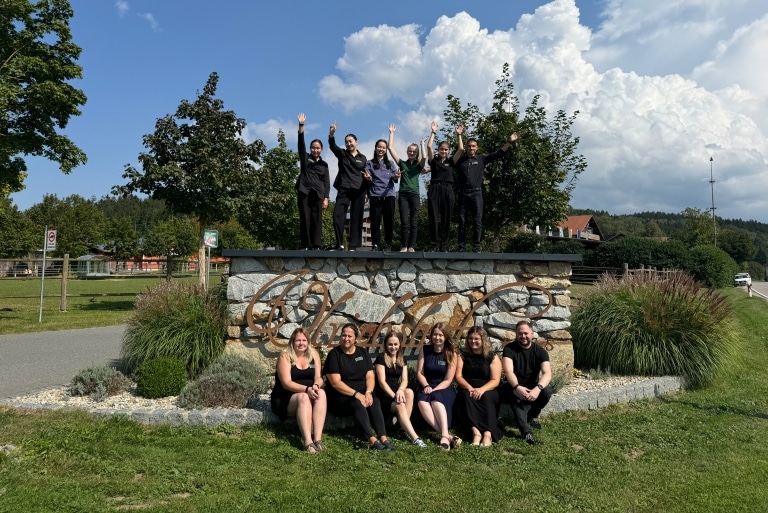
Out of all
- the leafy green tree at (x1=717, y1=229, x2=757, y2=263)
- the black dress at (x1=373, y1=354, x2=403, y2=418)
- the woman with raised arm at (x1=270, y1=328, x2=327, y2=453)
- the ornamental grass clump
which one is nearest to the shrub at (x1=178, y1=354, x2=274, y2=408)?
the woman with raised arm at (x1=270, y1=328, x2=327, y2=453)

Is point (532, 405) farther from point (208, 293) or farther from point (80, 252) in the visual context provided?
point (80, 252)

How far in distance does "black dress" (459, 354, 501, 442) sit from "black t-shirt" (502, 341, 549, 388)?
0.26 m

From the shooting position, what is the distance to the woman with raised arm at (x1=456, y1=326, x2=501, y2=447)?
5.14m

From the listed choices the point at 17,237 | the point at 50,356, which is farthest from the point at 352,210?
the point at 17,237

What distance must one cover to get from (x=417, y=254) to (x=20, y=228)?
4780 cm

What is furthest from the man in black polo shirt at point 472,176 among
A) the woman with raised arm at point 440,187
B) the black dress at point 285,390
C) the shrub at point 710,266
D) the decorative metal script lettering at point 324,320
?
the shrub at point 710,266

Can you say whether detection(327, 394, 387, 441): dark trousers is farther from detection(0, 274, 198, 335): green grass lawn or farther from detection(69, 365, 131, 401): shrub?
detection(0, 274, 198, 335): green grass lawn

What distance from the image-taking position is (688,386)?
23.5ft

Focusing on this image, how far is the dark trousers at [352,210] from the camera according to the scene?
7.29m

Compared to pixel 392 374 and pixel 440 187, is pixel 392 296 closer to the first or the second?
pixel 440 187

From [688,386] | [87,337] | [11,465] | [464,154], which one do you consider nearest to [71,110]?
[87,337]

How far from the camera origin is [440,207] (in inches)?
297

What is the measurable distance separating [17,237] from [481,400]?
157 feet

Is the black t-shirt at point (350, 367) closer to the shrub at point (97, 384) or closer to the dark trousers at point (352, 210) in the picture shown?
the dark trousers at point (352, 210)
